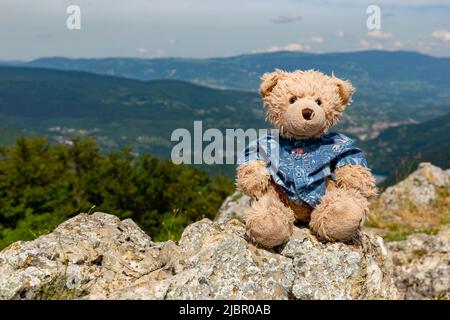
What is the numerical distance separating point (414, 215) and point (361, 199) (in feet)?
29.2

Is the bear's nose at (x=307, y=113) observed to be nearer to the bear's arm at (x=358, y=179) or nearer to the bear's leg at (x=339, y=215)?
the bear's arm at (x=358, y=179)

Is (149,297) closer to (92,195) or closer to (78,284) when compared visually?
(78,284)

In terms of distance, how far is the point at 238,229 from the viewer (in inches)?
175

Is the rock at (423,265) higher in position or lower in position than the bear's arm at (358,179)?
lower

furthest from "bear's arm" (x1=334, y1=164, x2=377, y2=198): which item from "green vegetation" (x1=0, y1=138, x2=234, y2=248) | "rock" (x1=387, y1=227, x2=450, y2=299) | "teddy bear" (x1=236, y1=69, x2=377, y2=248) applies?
"green vegetation" (x1=0, y1=138, x2=234, y2=248)

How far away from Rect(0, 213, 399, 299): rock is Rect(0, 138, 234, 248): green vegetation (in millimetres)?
23097

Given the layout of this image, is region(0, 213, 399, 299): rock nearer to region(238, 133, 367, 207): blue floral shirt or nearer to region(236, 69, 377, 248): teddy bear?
region(236, 69, 377, 248): teddy bear

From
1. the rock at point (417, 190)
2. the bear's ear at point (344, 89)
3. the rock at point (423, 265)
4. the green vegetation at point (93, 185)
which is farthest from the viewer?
the green vegetation at point (93, 185)

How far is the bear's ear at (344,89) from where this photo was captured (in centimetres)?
481

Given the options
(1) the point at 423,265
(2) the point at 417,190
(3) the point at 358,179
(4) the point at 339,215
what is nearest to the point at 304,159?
(3) the point at 358,179

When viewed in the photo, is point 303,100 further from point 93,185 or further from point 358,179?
point 93,185

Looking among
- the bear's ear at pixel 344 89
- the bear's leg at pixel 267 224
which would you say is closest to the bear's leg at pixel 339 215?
the bear's leg at pixel 267 224

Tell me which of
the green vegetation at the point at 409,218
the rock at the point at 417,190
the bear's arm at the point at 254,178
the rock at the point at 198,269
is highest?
the bear's arm at the point at 254,178

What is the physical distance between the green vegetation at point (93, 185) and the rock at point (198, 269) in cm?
2310
